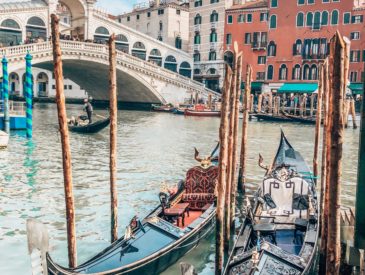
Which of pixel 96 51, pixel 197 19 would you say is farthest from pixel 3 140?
pixel 197 19

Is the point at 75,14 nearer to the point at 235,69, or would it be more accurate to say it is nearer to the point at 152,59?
the point at 152,59

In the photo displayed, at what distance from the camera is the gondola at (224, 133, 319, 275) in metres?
4.25

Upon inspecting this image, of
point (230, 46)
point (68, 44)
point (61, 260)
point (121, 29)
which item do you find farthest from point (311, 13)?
point (61, 260)

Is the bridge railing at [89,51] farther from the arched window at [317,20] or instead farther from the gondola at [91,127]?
the arched window at [317,20]

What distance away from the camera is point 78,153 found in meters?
12.8

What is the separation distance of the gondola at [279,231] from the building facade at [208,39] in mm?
26274

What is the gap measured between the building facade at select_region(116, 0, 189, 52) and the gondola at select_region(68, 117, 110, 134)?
19968 mm

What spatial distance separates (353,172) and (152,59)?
2296 cm

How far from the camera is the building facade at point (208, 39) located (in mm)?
32000

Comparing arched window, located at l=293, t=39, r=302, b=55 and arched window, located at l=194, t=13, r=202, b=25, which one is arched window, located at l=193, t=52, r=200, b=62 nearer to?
arched window, located at l=194, t=13, r=202, b=25

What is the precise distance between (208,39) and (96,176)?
80.3 feet

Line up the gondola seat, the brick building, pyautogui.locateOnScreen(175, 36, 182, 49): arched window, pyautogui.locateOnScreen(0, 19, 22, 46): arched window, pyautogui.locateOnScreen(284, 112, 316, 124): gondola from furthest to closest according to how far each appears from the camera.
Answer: pyautogui.locateOnScreen(175, 36, 182, 49): arched window
pyautogui.locateOnScreen(0, 19, 22, 46): arched window
the brick building
pyautogui.locateOnScreen(284, 112, 316, 124): gondola
the gondola seat

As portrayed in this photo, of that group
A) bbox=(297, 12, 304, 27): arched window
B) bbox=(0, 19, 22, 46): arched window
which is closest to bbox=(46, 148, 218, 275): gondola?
bbox=(0, 19, 22, 46): arched window

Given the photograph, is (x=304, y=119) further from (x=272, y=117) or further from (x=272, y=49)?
(x=272, y=49)
